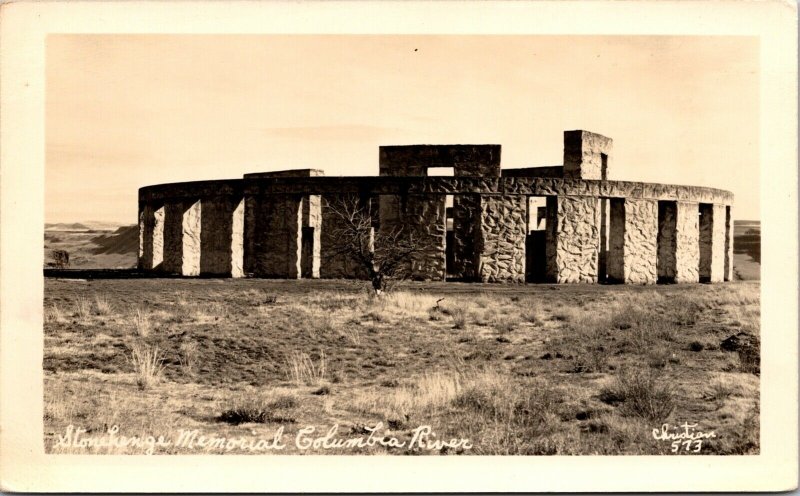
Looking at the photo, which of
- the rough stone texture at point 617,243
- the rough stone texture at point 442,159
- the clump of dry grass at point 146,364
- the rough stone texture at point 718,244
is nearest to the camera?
the clump of dry grass at point 146,364

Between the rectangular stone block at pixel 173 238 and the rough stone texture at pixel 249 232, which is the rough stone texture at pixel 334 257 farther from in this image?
the rectangular stone block at pixel 173 238

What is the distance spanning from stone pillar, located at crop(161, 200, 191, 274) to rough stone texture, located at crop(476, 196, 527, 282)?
9953 mm

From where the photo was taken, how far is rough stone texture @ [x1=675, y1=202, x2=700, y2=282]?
81.8ft

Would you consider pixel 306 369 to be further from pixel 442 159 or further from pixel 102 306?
pixel 442 159

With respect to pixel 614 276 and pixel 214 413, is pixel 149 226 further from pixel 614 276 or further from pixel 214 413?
pixel 214 413

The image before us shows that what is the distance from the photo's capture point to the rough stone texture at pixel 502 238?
75.3 feet

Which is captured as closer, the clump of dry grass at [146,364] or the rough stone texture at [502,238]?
the clump of dry grass at [146,364]

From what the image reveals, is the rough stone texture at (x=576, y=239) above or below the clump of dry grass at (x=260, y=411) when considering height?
above

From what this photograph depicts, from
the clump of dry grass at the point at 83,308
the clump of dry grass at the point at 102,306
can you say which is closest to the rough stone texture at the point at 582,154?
the clump of dry grass at the point at 102,306

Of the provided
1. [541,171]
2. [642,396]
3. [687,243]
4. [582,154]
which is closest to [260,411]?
[642,396]

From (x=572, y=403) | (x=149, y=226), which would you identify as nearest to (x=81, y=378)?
(x=572, y=403)

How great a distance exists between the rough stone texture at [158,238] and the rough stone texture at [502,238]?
37.4 feet

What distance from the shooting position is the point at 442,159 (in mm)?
27594

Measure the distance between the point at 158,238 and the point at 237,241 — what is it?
3.93 metres
